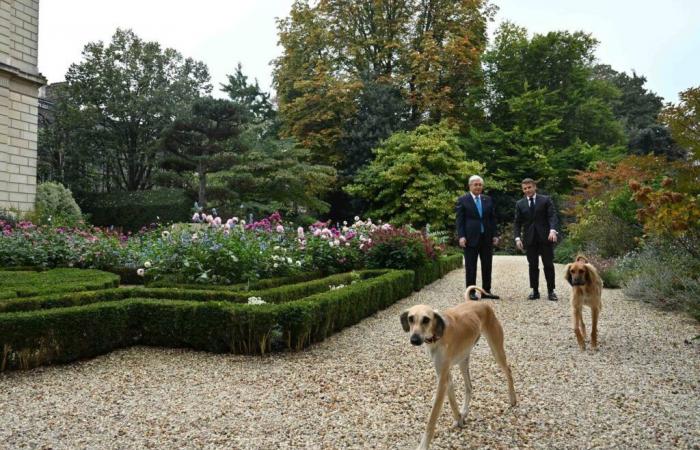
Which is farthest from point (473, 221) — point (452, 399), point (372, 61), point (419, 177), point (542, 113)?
point (372, 61)

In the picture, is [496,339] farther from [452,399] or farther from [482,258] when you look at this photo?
[482,258]

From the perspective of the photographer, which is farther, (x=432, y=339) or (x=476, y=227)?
(x=476, y=227)

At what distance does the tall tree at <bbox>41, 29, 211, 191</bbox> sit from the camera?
23109 millimetres

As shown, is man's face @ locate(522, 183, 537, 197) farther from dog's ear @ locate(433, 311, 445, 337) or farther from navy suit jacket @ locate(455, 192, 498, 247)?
dog's ear @ locate(433, 311, 445, 337)

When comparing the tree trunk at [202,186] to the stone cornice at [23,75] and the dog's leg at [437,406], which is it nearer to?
the stone cornice at [23,75]

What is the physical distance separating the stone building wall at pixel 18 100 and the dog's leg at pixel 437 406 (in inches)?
604

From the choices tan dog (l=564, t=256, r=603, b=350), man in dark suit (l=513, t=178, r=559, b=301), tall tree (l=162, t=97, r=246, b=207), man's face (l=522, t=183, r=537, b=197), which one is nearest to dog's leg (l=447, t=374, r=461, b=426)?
tan dog (l=564, t=256, r=603, b=350)

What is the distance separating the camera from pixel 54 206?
16.1 metres

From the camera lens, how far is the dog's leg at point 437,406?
8.87ft

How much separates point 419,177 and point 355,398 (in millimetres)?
16126

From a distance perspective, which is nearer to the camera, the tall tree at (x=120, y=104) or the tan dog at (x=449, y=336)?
the tan dog at (x=449, y=336)

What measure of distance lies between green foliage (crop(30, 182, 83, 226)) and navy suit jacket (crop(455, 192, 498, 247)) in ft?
38.2

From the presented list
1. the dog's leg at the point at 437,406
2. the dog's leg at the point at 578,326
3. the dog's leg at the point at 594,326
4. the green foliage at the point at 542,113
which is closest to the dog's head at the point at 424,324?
the dog's leg at the point at 437,406

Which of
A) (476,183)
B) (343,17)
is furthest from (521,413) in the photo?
(343,17)
